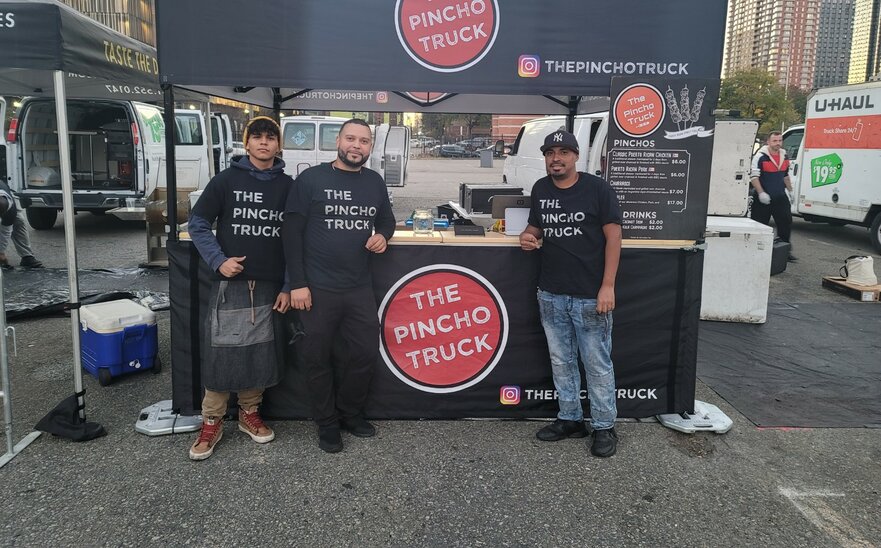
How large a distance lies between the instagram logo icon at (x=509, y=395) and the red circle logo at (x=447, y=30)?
200 centimetres

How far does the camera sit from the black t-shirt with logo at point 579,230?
3510 millimetres

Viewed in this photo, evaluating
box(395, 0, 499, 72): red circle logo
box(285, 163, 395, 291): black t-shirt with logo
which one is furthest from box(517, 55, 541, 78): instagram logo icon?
box(285, 163, 395, 291): black t-shirt with logo

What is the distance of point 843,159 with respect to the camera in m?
11.1

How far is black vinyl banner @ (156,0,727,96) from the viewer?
366 cm

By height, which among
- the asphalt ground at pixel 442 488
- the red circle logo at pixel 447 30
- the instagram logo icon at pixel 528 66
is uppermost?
the red circle logo at pixel 447 30

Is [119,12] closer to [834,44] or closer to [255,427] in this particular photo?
[255,427]

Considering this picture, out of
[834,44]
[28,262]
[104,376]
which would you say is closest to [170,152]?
[104,376]

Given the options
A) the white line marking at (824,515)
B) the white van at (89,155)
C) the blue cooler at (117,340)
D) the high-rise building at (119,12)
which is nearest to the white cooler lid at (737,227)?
the white line marking at (824,515)

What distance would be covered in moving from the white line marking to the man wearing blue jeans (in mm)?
937

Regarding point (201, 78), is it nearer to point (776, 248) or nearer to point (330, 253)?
point (330, 253)

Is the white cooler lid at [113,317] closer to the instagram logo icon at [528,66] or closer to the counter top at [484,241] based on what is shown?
the counter top at [484,241]

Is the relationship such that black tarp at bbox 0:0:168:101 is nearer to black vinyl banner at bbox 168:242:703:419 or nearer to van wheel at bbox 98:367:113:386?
black vinyl banner at bbox 168:242:703:419

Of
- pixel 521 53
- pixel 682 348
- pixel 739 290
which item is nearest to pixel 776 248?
pixel 739 290

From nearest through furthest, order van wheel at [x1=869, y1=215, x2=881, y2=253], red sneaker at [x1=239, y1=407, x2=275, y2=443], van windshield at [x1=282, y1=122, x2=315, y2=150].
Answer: red sneaker at [x1=239, y1=407, x2=275, y2=443]
van wheel at [x1=869, y1=215, x2=881, y2=253]
van windshield at [x1=282, y1=122, x2=315, y2=150]
